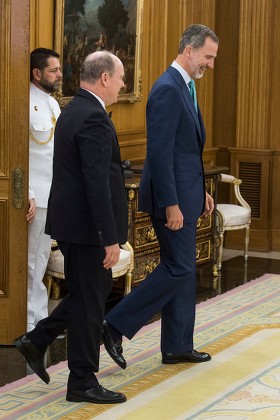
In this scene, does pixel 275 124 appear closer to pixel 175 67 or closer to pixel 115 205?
pixel 175 67

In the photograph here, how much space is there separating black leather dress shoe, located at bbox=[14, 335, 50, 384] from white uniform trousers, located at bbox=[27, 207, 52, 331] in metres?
1.21

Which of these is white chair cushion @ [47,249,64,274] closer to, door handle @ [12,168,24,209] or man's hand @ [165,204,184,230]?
door handle @ [12,168,24,209]

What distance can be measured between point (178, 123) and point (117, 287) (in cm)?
263

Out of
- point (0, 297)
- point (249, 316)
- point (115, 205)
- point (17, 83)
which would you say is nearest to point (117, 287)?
point (249, 316)

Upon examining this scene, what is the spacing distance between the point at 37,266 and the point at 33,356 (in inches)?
57.2

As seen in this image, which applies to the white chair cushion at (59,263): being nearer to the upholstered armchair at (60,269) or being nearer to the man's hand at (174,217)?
the upholstered armchair at (60,269)

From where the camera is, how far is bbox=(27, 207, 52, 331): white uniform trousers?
6.16 metres

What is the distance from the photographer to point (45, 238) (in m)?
6.29

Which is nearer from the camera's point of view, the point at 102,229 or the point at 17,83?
the point at 102,229

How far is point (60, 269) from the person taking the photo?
6.61 m

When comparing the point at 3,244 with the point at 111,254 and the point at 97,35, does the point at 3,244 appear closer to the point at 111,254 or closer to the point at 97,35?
the point at 111,254

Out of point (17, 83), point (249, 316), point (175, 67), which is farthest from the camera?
point (249, 316)

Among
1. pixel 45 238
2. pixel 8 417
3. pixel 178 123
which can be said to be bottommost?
pixel 8 417

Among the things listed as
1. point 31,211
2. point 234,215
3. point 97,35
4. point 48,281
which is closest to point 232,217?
point 234,215
